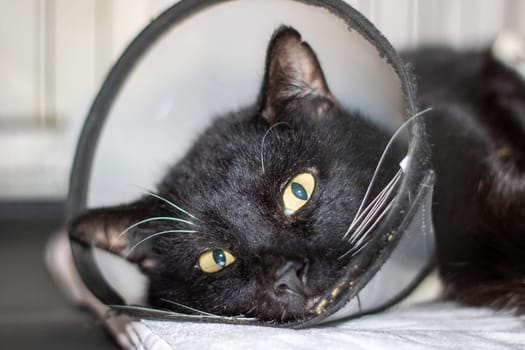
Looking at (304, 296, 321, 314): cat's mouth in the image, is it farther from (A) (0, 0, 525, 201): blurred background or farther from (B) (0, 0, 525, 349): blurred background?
(A) (0, 0, 525, 201): blurred background

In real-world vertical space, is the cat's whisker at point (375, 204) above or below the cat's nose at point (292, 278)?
above

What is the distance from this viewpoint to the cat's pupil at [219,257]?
3.09 ft

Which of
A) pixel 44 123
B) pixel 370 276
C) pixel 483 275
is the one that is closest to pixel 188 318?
pixel 370 276

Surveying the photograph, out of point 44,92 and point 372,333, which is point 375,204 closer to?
point 372,333

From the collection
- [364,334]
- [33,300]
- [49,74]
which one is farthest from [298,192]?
[49,74]

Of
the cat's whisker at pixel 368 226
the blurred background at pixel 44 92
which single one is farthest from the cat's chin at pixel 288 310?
the blurred background at pixel 44 92

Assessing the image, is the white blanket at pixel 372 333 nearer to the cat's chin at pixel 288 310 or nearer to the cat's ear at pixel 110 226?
the cat's chin at pixel 288 310

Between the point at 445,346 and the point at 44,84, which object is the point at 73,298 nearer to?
the point at 44,84

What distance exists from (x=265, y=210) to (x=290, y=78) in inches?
11.2

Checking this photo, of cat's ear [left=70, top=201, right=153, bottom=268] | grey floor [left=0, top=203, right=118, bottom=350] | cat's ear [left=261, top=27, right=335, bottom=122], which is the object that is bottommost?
grey floor [left=0, top=203, right=118, bottom=350]

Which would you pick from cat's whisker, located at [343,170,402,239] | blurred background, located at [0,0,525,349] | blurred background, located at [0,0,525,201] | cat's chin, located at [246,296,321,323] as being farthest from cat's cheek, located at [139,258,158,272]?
blurred background, located at [0,0,525,201]

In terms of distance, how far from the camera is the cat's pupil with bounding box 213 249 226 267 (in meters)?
0.94

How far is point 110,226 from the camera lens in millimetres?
1037

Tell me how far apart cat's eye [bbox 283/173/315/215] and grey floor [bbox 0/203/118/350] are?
489 mm
